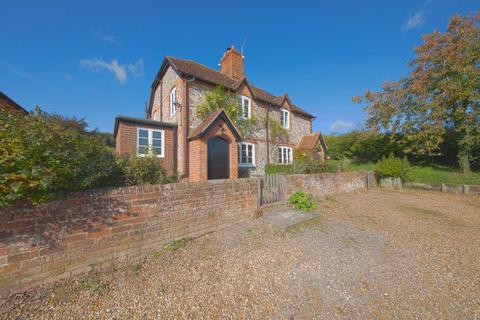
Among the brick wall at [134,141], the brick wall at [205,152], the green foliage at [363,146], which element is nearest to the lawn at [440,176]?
the green foliage at [363,146]

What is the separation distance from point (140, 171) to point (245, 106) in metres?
9.48

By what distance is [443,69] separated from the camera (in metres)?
14.2

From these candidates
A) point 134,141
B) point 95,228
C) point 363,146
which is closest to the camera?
point 95,228

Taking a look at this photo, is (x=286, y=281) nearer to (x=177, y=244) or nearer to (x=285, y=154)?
(x=177, y=244)

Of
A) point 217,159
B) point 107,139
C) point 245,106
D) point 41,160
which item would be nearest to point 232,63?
point 245,106

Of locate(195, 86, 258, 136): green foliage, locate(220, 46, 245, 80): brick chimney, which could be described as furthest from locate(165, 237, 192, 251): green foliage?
locate(220, 46, 245, 80): brick chimney

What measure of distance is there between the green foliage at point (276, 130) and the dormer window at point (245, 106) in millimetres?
2058

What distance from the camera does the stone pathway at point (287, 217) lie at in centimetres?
541

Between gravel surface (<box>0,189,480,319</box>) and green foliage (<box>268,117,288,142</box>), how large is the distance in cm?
969

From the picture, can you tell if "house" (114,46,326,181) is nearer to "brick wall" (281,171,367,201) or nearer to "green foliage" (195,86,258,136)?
"green foliage" (195,86,258,136)

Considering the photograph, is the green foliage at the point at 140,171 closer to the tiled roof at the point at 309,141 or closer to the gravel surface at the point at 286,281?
the gravel surface at the point at 286,281

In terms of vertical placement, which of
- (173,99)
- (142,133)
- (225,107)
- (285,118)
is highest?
(173,99)

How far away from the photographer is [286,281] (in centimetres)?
298

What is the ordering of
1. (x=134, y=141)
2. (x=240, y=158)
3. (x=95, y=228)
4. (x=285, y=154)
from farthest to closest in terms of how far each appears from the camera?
1. (x=285, y=154)
2. (x=240, y=158)
3. (x=134, y=141)
4. (x=95, y=228)
